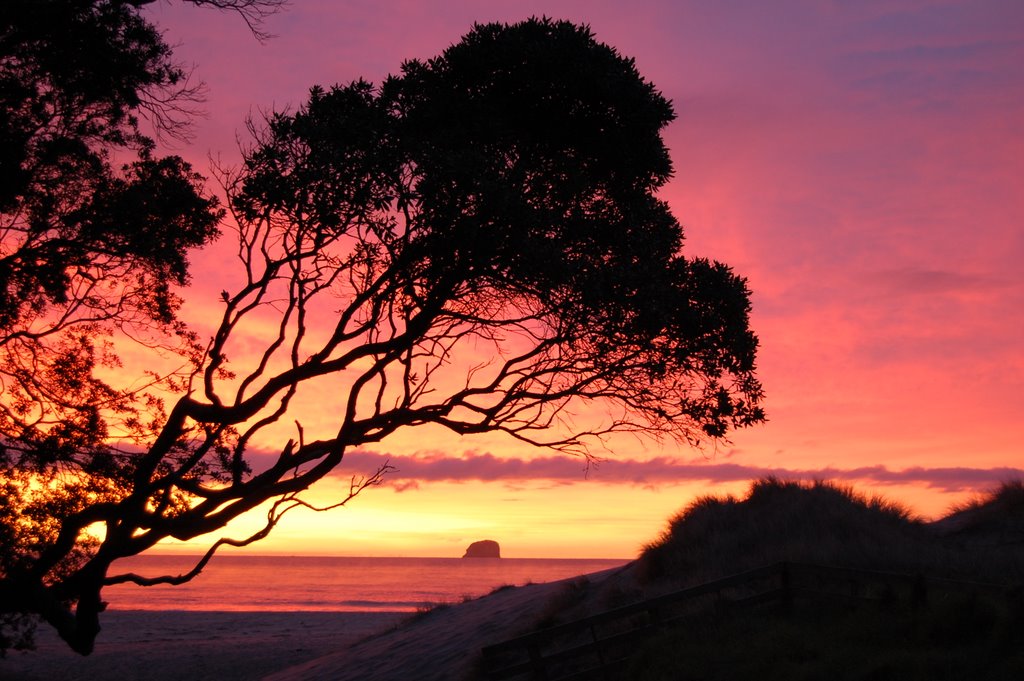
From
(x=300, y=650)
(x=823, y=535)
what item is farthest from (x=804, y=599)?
(x=300, y=650)

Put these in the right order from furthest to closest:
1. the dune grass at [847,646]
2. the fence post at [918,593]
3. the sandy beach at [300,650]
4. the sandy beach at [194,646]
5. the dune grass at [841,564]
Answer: the sandy beach at [194,646], the sandy beach at [300,650], the fence post at [918,593], the dune grass at [841,564], the dune grass at [847,646]

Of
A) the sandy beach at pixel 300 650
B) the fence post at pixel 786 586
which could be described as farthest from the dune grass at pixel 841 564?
the sandy beach at pixel 300 650

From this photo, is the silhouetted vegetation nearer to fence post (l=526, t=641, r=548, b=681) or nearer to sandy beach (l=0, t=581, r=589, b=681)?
fence post (l=526, t=641, r=548, b=681)

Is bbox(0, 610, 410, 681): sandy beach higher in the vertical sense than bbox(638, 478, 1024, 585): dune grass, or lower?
lower

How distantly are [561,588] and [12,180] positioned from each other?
13.2 meters

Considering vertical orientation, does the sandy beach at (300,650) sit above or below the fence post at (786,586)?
below

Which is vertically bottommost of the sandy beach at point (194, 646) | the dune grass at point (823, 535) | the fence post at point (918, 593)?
the sandy beach at point (194, 646)

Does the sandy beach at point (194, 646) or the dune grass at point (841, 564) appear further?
the sandy beach at point (194, 646)

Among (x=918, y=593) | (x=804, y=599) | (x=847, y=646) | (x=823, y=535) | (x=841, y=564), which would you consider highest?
→ (x=823, y=535)

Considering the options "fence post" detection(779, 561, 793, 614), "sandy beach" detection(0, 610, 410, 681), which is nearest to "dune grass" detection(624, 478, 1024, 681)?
"fence post" detection(779, 561, 793, 614)

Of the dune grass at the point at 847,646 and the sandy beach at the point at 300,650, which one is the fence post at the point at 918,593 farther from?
the sandy beach at the point at 300,650

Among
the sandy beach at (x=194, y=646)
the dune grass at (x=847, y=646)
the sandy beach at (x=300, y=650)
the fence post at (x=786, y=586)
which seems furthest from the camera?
the sandy beach at (x=194, y=646)

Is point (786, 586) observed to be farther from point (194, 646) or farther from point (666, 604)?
point (194, 646)

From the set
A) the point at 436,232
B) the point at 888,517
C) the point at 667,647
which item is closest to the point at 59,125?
the point at 436,232
